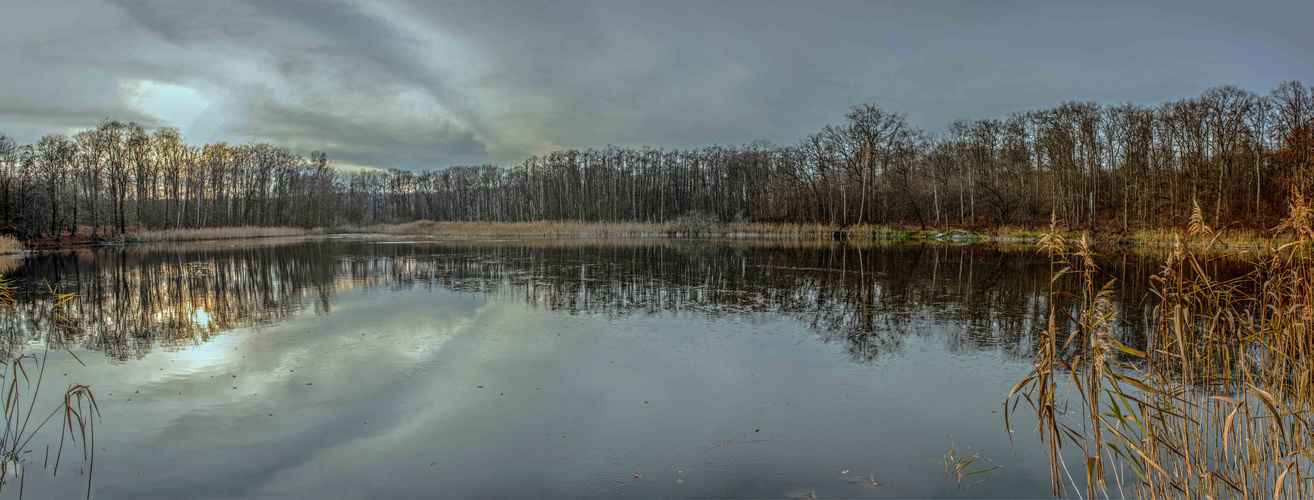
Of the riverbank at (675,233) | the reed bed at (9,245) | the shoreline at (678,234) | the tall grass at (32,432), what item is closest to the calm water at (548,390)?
the tall grass at (32,432)

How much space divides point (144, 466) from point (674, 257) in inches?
613

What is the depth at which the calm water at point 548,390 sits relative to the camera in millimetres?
3197

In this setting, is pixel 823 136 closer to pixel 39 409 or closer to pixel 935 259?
pixel 935 259

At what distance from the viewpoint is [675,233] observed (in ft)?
128

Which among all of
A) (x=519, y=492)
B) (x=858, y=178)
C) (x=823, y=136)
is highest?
(x=823, y=136)

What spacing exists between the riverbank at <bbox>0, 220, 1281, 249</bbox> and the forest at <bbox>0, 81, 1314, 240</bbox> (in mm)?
857

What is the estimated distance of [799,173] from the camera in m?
44.7

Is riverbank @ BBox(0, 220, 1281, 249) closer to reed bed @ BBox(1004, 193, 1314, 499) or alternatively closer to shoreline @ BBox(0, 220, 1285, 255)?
shoreline @ BBox(0, 220, 1285, 255)

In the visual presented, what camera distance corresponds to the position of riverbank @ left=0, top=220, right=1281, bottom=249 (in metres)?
21.5

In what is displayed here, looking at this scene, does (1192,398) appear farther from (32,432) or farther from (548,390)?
(32,432)

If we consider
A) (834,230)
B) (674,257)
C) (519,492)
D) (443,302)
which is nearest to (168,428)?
(519,492)

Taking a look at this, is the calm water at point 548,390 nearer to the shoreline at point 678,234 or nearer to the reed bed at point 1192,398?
the reed bed at point 1192,398

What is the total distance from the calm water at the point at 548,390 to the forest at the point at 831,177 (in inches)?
170

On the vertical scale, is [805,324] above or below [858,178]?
below
